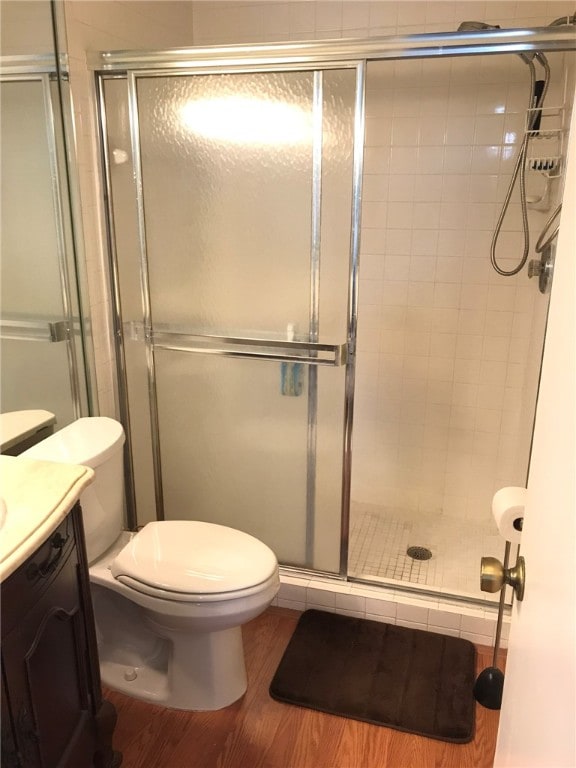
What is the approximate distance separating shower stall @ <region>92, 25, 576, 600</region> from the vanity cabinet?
0.94 meters

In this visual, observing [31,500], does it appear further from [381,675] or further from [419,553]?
[419,553]

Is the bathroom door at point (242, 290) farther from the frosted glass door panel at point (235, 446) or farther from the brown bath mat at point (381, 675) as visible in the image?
the brown bath mat at point (381, 675)

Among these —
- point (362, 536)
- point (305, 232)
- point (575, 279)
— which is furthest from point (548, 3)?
point (362, 536)

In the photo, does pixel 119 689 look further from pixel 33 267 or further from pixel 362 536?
pixel 33 267

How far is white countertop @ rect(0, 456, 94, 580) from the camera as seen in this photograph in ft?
3.41

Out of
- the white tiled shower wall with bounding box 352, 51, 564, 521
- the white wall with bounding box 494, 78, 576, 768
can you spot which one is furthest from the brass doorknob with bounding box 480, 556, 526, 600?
the white tiled shower wall with bounding box 352, 51, 564, 521

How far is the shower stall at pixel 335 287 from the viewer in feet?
6.16

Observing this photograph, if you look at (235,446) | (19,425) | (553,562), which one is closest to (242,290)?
(235,446)

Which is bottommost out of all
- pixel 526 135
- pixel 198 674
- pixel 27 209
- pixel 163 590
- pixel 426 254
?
pixel 198 674

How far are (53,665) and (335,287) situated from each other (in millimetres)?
1308

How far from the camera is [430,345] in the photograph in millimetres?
2711

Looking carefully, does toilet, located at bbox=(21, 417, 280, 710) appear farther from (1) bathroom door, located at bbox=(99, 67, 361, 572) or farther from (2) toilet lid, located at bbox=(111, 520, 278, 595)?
(1) bathroom door, located at bbox=(99, 67, 361, 572)

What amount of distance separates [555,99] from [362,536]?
191 centimetres

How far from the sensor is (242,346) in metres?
2.09
